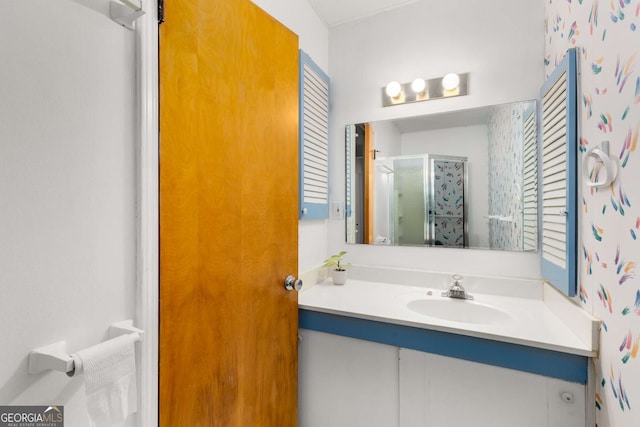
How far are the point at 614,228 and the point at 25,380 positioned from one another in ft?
4.62

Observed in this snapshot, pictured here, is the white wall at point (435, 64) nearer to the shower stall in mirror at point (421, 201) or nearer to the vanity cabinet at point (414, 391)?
the shower stall in mirror at point (421, 201)

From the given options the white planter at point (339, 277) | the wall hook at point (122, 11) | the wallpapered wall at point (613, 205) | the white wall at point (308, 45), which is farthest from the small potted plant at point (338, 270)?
the wall hook at point (122, 11)

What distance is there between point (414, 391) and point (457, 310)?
0.46 m

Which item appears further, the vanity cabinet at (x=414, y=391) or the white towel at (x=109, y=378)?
the vanity cabinet at (x=414, y=391)

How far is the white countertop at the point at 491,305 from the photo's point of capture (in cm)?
96

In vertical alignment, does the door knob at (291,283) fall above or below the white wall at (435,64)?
below

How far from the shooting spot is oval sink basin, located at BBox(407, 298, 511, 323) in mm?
1343

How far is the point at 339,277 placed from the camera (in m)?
1.69

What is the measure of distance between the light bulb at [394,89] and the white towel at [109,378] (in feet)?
5.52

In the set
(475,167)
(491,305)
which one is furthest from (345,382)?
(475,167)

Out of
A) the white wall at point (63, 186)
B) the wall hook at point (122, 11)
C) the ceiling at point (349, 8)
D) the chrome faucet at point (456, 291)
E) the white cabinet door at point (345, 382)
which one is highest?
the ceiling at point (349, 8)

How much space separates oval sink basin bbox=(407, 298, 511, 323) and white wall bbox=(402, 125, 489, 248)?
34 centimetres

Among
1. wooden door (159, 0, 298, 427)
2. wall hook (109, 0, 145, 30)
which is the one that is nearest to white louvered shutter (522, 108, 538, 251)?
wooden door (159, 0, 298, 427)

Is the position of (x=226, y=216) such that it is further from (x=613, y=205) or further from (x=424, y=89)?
(x=424, y=89)
